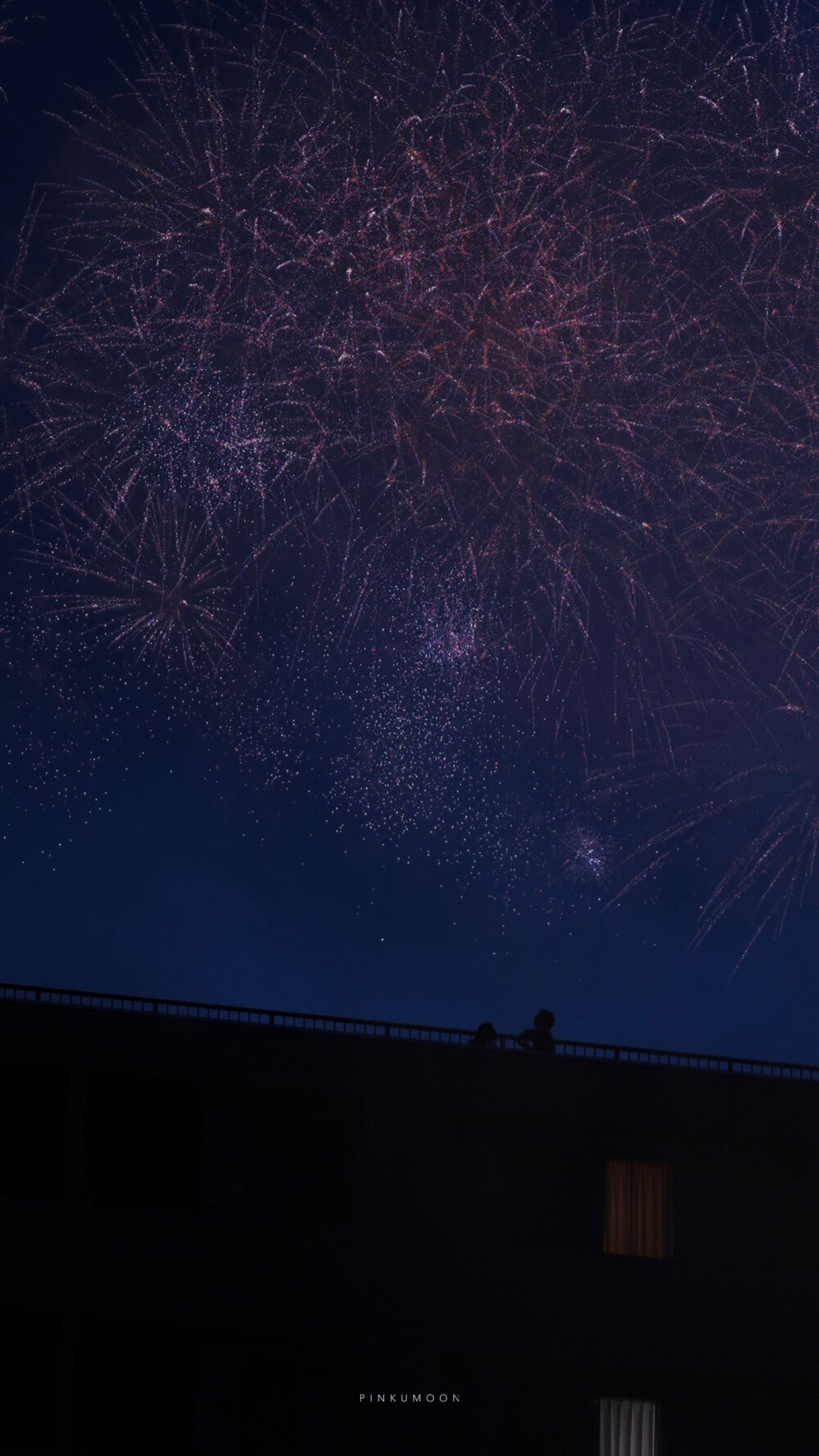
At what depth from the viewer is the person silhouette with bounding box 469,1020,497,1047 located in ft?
64.9

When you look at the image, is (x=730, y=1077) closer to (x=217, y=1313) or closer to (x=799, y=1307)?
(x=799, y=1307)

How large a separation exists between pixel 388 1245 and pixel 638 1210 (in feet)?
10.9

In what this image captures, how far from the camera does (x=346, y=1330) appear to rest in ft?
61.5

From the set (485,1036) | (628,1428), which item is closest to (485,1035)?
(485,1036)

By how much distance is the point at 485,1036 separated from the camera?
19812mm

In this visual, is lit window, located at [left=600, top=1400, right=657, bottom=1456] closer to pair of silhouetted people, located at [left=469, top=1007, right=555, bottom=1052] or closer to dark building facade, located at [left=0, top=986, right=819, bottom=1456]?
dark building facade, located at [left=0, top=986, right=819, bottom=1456]

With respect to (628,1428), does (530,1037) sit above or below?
above

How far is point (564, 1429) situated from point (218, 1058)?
6428mm

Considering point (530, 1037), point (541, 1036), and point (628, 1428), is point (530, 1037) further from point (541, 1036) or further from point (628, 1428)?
point (628, 1428)

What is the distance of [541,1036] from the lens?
65.4 ft

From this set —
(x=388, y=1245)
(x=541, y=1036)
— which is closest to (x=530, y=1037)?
(x=541, y=1036)

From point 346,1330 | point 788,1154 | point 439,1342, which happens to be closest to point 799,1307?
point 788,1154

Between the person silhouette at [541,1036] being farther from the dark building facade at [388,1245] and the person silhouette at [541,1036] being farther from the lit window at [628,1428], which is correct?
the lit window at [628,1428]

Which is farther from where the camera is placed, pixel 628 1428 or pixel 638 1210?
pixel 638 1210
